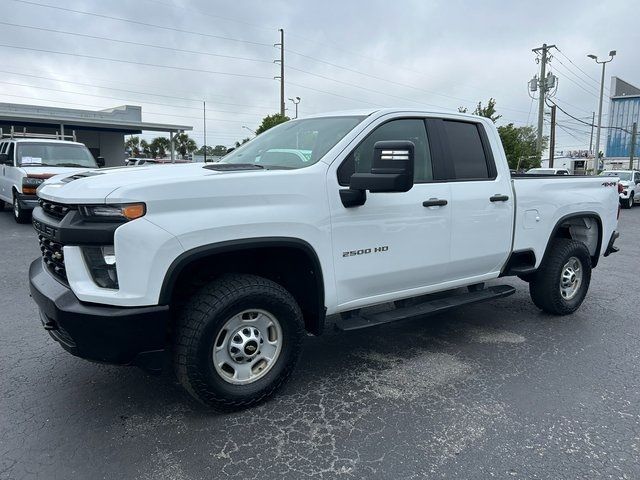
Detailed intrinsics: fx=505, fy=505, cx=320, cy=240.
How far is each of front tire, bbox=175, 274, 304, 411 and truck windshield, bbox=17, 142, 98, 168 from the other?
9.97 metres

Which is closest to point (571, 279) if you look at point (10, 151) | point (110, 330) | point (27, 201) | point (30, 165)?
→ point (110, 330)

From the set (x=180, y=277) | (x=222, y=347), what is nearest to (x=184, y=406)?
(x=222, y=347)

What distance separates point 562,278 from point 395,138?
2.65 metres

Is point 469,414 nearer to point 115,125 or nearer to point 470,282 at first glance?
point 470,282

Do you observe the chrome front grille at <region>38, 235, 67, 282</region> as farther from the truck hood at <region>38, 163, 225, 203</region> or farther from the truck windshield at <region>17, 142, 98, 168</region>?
the truck windshield at <region>17, 142, 98, 168</region>

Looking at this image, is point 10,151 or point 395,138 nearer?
point 395,138

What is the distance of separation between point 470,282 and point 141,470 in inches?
120

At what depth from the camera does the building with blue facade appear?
6696 centimetres

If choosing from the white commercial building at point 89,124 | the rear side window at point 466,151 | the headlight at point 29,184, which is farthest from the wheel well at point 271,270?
the white commercial building at point 89,124

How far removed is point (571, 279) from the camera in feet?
17.6

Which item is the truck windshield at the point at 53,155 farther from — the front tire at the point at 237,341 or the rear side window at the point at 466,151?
the front tire at the point at 237,341

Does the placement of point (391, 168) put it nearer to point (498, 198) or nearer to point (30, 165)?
point (498, 198)

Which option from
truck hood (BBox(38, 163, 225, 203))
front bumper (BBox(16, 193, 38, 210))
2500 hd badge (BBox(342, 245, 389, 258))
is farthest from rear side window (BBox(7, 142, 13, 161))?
2500 hd badge (BBox(342, 245, 389, 258))

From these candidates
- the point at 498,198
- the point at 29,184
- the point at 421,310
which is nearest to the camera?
the point at 421,310
